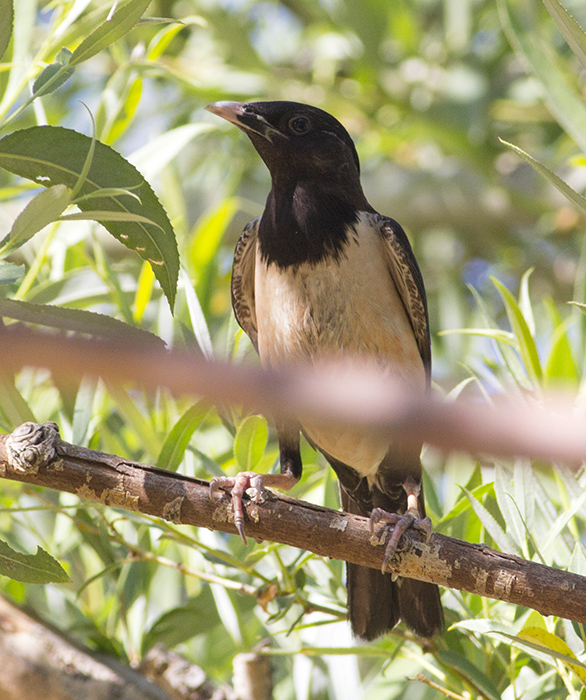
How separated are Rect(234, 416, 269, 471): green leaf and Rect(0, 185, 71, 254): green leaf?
0.89m

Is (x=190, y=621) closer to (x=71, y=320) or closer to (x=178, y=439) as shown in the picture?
(x=178, y=439)

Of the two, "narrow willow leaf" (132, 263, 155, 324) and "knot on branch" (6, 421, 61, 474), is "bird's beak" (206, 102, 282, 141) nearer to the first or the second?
"narrow willow leaf" (132, 263, 155, 324)

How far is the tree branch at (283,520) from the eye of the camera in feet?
6.81

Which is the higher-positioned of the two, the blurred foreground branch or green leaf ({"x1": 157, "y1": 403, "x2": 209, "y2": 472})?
the blurred foreground branch

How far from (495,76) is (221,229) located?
3460 millimetres

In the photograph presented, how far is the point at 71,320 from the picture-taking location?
7.02ft

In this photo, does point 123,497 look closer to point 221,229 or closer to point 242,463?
point 242,463

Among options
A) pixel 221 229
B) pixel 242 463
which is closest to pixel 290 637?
pixel 242 463

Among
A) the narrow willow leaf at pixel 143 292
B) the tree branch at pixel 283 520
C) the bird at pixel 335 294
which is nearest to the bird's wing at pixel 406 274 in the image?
A: the bird at pixel 335 294

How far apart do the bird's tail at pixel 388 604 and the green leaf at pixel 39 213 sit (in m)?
1.72

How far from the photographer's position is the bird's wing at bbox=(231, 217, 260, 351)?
380 cm

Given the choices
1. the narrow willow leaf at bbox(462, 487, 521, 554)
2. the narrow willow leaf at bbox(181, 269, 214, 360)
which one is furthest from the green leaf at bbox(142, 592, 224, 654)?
the narrow willow leaf at bbox(462, 487, 521, 554)

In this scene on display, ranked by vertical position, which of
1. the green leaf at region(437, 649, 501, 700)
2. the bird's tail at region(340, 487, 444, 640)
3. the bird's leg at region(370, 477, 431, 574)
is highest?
the bird's leg at region(370, 477, 431, 574)

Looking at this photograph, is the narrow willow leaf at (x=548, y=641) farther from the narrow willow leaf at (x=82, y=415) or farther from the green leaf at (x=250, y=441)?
the narrow willow leaf at (x=82, y=415)
